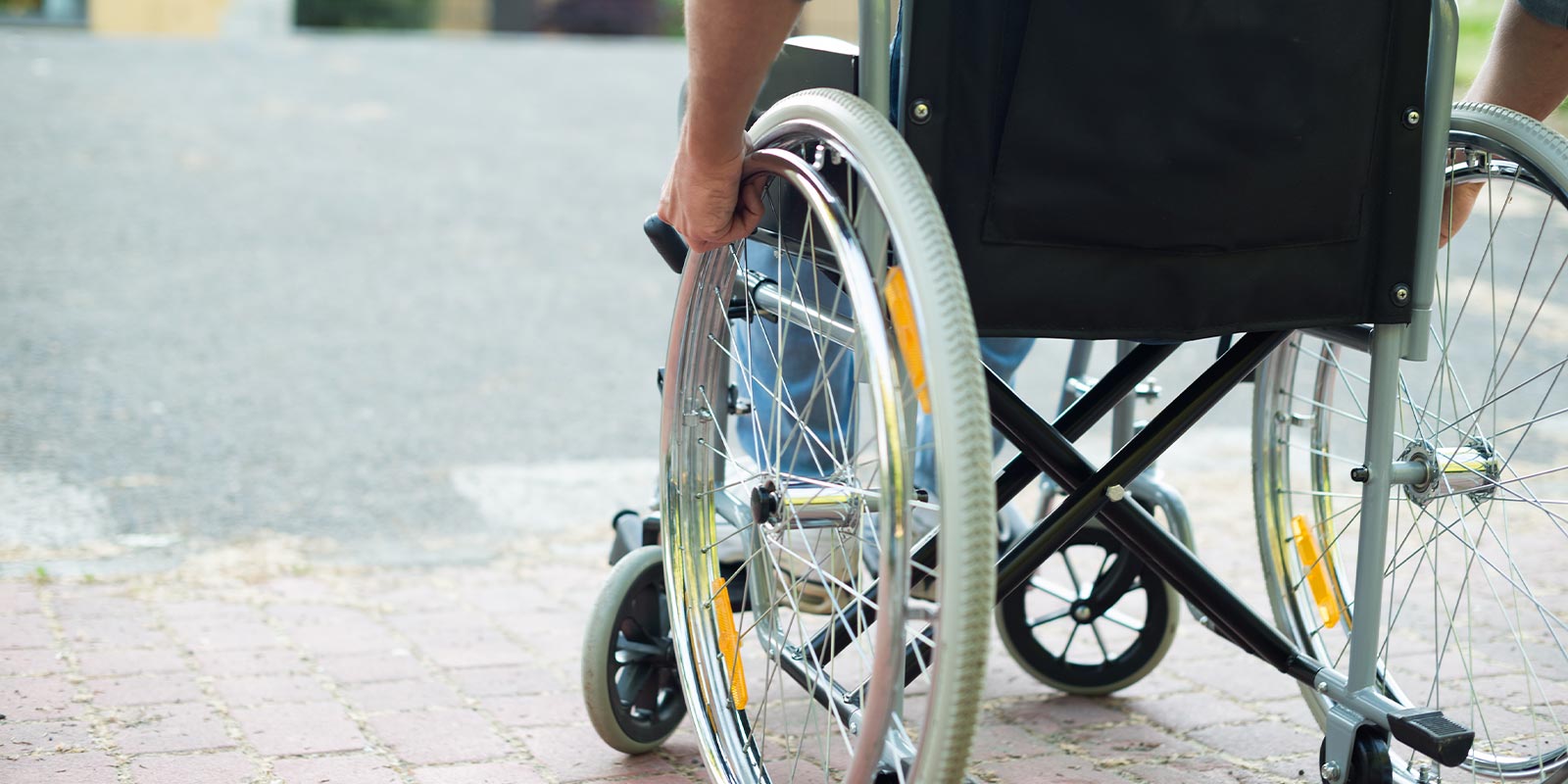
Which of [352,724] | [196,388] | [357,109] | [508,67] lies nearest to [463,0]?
[508,67]

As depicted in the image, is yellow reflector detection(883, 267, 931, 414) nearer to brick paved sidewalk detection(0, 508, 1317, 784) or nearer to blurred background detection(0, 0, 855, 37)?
brick paved sidewalk detection(0, 508, 1317, 784)

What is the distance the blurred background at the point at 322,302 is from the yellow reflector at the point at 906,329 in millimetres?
618

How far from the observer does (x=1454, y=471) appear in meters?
1.94

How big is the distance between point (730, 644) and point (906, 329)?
0.76m

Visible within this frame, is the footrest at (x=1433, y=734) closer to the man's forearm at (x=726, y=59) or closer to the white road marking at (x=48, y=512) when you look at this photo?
the man's forearm at (x=726, y=59)

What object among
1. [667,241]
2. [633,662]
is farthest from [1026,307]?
[633,662]

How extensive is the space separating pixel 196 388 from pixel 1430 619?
143 inches

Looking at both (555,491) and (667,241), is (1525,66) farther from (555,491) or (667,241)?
(555,491)

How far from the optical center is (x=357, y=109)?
10.1m

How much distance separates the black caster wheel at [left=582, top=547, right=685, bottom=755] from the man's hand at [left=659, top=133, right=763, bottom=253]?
66 cm

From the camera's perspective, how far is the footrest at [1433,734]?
1.76 meters

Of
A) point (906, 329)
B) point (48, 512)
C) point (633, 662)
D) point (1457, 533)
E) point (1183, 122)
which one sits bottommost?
point (48, 512)

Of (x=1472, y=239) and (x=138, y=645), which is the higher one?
(x=1472, y=239)

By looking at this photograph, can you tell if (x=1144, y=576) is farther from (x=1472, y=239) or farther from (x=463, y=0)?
(x=463, y=0)
